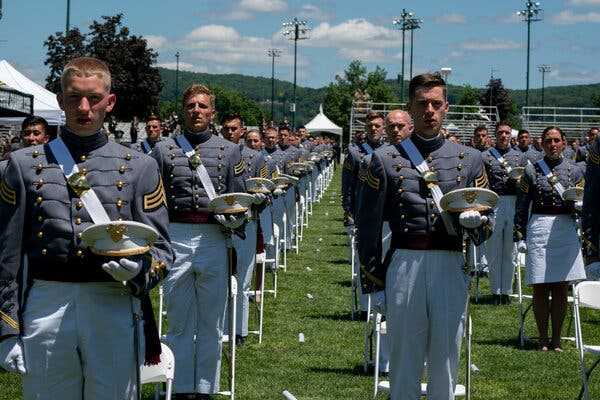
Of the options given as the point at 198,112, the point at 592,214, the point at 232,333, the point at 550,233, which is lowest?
the point at 232,333

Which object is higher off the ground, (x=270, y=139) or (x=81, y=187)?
(x=270, y=139)

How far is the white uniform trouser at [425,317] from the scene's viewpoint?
291 inches

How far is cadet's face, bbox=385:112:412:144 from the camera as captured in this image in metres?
12.4

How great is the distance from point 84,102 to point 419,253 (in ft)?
8.30

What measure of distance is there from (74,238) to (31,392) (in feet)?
2.41

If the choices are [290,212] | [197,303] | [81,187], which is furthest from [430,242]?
[290,212]

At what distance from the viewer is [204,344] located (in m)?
10.5

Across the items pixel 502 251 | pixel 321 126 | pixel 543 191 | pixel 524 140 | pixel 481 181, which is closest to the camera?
pixel 481 181

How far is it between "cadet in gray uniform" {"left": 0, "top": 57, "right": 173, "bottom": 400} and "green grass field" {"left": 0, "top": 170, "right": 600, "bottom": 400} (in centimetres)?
477

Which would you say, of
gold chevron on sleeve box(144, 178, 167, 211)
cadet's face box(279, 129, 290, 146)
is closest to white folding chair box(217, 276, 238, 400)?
gold chevron on sleeve box(144, 178, 167, 211)

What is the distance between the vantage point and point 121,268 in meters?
5.48

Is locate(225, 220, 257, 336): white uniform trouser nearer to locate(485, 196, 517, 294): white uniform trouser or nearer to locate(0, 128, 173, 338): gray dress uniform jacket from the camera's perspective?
locate(485, 196, 517, 294): white uniform trouser

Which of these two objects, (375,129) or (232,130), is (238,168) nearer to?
(232,130)

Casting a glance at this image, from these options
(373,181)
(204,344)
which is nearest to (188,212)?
(204,344)
